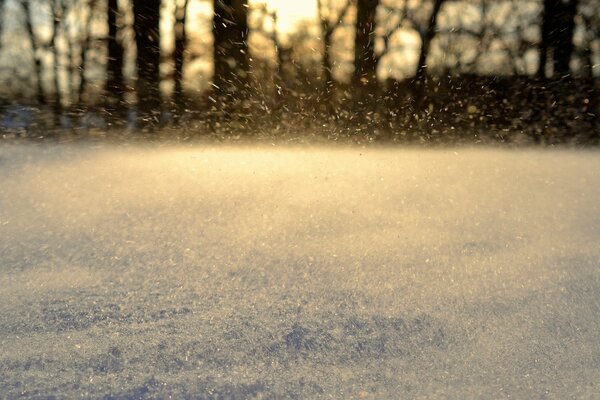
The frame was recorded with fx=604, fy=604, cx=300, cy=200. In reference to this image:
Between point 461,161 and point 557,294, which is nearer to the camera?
point 557,294

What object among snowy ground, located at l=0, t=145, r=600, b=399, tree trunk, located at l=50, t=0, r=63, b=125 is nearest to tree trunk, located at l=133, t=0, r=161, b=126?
tree trunk, located at l=50, t=0, r=63, b=125

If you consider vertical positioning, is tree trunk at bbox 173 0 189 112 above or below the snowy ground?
above

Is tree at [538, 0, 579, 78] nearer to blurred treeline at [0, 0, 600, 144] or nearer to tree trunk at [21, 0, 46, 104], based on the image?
blurred treeline at [0, 0, 600, 144]

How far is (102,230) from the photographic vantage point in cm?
153

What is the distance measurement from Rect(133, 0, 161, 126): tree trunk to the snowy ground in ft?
9.09

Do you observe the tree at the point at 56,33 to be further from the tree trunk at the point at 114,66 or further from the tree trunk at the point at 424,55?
the tree trunk at the point at 424,55

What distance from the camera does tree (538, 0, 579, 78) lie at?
5609 mm

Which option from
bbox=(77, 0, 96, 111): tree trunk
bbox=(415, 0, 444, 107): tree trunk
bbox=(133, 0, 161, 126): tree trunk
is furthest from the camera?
bbox=(415, 0, 444, 107): tree trunk

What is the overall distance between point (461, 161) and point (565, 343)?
1.57m

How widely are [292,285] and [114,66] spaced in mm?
3988

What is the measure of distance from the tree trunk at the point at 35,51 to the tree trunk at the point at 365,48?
282 cm

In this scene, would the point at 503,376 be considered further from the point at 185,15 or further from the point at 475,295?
the point at 185,15

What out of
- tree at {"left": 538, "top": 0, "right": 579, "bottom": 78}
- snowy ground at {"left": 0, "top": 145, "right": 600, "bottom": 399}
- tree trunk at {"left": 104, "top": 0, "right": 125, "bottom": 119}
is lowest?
snowy ground at {"left": 0, "top": 145, "right": 600, "bottom": 399}

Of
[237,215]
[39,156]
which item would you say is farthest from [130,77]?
[237,215]
